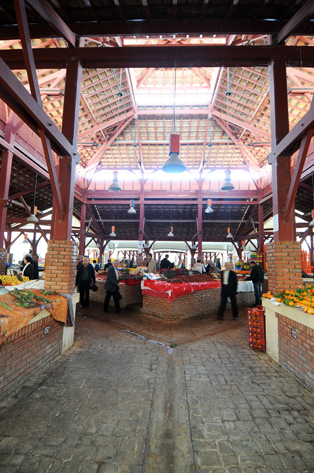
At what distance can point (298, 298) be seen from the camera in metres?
3.79

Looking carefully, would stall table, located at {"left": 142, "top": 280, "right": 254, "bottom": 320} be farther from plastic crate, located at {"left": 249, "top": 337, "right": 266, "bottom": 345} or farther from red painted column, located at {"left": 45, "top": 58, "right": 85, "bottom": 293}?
red painted column, located at {"left": 45, "top": 58, "right": 85, "bottom": 293}

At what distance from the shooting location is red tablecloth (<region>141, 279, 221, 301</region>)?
642cm

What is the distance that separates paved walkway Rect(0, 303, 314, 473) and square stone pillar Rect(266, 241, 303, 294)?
4.37 ft

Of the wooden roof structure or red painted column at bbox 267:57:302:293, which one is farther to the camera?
the wooden roof structure

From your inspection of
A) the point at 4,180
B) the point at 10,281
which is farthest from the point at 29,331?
the point at 4,180

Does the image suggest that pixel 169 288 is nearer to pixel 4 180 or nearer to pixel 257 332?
pixel 257 332

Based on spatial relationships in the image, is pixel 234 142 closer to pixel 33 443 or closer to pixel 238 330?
pixel 238 330

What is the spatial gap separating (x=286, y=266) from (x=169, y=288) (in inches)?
121

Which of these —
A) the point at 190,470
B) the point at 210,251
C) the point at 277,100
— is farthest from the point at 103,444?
the point at 210,251

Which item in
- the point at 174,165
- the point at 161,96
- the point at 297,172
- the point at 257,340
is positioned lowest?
the point at 257,340

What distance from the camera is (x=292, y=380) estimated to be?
10.9ft

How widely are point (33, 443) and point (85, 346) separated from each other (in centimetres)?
241

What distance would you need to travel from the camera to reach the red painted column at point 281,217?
427 centimetres

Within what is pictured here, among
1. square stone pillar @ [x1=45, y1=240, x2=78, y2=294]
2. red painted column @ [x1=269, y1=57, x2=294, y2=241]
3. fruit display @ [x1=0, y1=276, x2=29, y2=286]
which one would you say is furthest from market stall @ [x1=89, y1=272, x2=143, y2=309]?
red painted column @ [x1=269, y1=57, x2=294, y2=241]
